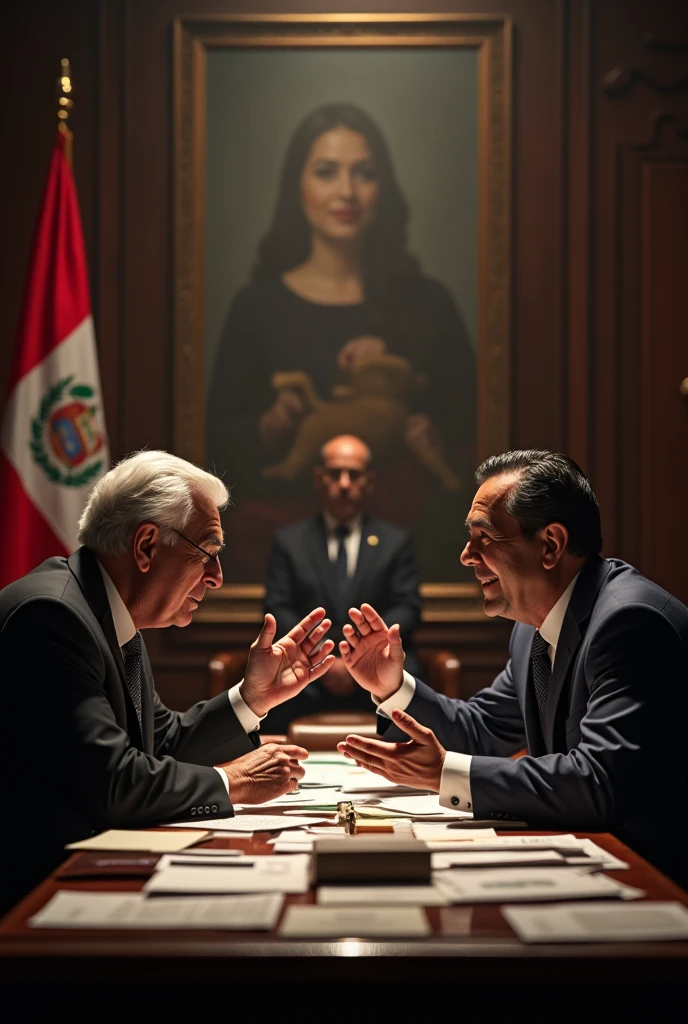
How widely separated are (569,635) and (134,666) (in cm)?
115

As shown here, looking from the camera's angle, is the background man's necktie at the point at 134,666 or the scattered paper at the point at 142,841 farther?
the background man's necktie at the point at 134,666

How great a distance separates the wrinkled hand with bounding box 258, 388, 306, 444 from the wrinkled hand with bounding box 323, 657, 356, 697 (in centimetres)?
153

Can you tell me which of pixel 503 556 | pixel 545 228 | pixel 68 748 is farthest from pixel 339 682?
pixel 68 748

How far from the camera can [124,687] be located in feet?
8.46

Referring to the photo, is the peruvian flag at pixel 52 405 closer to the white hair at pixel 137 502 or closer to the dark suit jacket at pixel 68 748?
the white hair at pixel 137 502

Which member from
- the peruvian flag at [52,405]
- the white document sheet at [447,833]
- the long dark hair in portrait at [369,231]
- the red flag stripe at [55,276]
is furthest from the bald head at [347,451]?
the white document sheet at [447,833]

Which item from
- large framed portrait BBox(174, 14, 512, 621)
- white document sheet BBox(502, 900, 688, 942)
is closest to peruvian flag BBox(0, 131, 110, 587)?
large framed portrait BBox(174, 14, 512, 621)

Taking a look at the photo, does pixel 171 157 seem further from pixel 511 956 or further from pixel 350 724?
pixel 511 956

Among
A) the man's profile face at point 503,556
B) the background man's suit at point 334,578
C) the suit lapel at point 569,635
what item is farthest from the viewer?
the background man's suit at point 334,578

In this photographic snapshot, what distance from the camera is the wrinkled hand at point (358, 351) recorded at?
6.73 meters

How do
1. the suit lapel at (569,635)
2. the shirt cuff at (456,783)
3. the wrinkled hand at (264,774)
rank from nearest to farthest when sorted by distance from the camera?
the shirt cuff at (456,783)
the wrinkled hand at (264,774)
the suit lapel at (569,635)

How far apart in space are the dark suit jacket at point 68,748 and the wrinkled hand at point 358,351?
437 centimetres

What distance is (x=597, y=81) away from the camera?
21.7 ft

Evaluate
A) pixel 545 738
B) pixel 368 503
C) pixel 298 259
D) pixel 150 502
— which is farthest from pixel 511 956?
pixel 298 259
